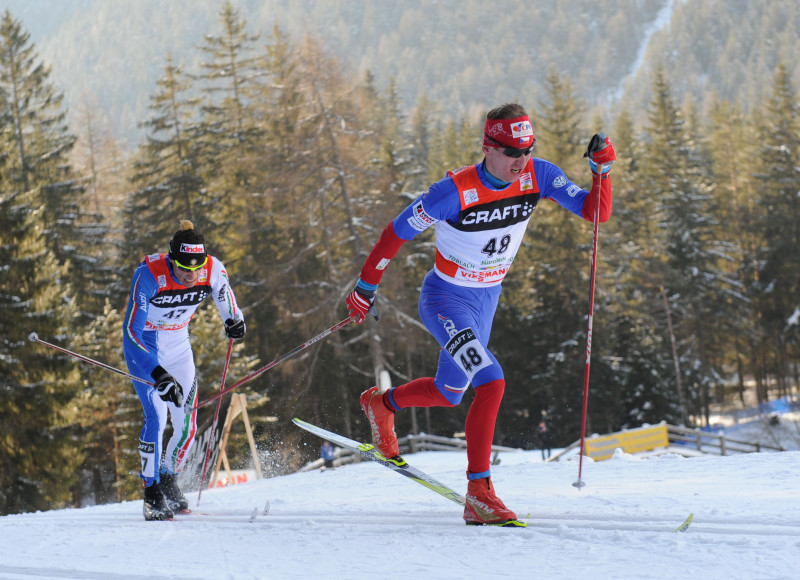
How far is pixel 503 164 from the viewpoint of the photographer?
4391 mm

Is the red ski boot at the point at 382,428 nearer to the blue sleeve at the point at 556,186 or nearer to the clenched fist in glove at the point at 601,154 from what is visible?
the blue sleeve at the point at 556,186

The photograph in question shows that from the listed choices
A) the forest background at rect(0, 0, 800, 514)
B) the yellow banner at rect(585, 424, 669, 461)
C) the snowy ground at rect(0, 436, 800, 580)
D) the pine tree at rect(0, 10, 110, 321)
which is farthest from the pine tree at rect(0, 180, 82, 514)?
the snowy ground at rect(0, 436, 800, 580)

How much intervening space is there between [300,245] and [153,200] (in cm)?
695

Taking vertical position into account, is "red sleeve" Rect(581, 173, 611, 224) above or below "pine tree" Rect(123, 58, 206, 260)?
below

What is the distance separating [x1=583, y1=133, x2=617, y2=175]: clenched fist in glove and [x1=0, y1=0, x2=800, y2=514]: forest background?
15.6 meters

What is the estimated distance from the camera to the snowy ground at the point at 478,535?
3.18 metres

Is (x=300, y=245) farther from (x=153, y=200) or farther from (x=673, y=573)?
(x=673, y=573)

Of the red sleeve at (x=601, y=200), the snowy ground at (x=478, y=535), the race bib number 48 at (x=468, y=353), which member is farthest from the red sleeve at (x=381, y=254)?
the snowy ground at (x=478, y=535)

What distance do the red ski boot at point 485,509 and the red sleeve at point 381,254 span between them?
1.28 meters

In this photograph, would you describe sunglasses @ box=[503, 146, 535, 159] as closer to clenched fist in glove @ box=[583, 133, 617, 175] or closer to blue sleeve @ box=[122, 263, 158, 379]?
clenched fist in glove @ box=[583, 133, 617, 175]

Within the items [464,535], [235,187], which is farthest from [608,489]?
[235,187]

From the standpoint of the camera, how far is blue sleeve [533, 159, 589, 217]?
4.61 m

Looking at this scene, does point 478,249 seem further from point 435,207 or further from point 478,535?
point 478,535

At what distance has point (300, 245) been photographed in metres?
27.3
